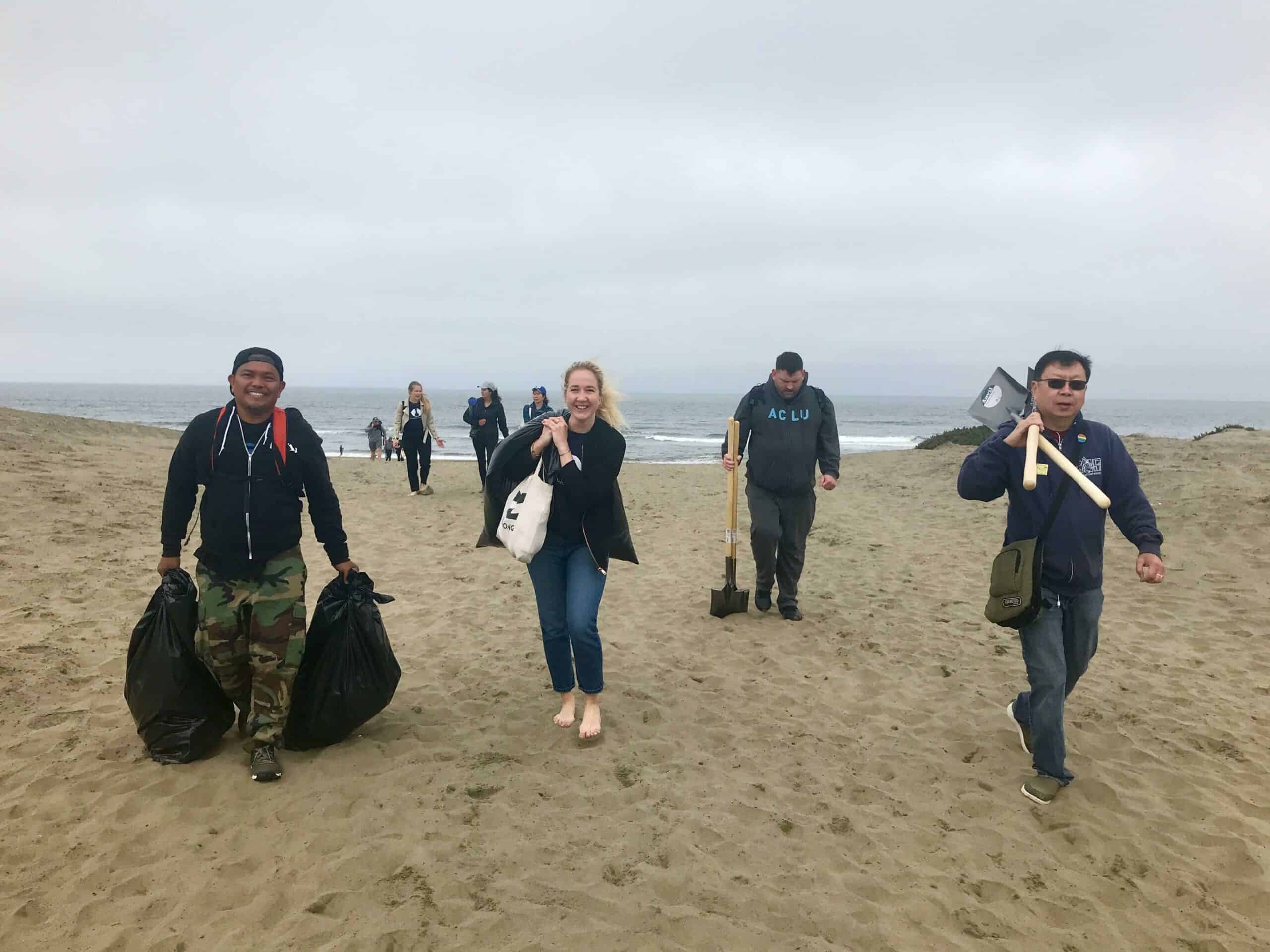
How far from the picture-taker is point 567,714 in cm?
398

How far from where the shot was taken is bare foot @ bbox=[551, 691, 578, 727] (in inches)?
155

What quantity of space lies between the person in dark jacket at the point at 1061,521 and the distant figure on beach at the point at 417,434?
8.81m

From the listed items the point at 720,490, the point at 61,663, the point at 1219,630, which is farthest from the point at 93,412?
the point at 1219,630

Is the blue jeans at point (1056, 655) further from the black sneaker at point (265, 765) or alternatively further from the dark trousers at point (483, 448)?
the dark trousers at point (483, 448)

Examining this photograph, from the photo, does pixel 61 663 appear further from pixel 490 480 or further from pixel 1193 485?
pixel 1193 485

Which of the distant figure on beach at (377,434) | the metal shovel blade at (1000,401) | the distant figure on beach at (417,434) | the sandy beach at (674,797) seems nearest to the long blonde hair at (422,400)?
the distant figure on beach at (417,434)

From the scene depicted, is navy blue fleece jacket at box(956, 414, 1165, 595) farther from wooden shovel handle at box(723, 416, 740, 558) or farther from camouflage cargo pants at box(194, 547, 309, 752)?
camouflage cargo pants at box(194, 547, 309, 752)

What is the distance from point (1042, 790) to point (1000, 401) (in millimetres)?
1830

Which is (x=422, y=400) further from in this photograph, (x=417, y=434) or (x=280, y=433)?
(x=280, y=433)

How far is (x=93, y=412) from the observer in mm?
59375

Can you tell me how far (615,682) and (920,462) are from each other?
14315 millimetres

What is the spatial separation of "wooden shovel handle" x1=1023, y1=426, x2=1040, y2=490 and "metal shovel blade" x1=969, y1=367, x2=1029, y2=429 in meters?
0.36

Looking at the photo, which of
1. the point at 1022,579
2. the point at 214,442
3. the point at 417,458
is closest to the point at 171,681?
the point at 214,442

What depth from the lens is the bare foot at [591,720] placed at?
381cm
